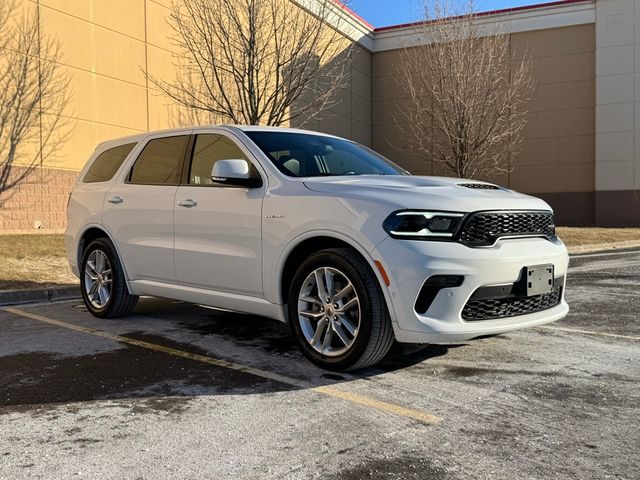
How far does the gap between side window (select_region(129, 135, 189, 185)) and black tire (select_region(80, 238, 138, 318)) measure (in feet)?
2.51

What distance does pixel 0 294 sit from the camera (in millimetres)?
7688

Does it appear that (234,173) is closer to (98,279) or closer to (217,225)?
(217,225)

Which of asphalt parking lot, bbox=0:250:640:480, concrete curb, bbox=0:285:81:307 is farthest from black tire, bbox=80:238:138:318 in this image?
concrete curb, bbox=0:285:81:307

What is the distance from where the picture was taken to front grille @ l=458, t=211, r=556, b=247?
12.9 ft

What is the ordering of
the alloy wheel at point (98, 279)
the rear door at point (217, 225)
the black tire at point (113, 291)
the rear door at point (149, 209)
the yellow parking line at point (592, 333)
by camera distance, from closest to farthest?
the rear door at point (217, 225) < the yellow parking line at point (592, 333) < the rear door at point (149, 209) < the black tire at point (113, 291) < the alloy wheel at point (98, 279)

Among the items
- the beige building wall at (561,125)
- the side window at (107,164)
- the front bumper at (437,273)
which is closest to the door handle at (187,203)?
the side window at (107,164)

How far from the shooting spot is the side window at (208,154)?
16.9 feet

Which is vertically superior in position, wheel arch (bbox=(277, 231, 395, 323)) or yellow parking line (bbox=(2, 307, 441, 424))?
wheel arch (bbox=(277, 231, 395, 323))

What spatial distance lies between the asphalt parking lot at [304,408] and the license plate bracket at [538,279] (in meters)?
0.59

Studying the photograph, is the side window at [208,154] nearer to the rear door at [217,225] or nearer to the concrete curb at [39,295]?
the rear door at [217,225]

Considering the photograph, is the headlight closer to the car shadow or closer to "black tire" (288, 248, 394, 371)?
"black tire" (288, 248, 394, 371)

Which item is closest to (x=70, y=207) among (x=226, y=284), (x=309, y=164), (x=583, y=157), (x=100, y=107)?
(x=226, y=284)

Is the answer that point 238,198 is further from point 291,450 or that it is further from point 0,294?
point 0,294

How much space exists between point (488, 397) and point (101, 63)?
591 inches
